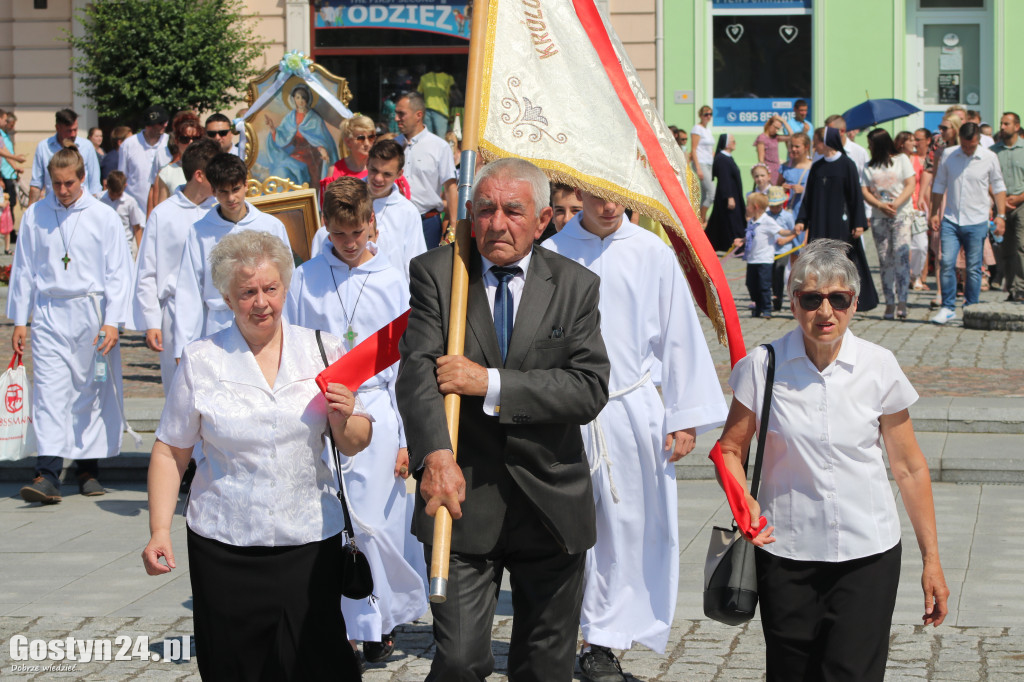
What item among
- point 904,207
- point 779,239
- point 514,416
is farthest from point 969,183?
point 514,416

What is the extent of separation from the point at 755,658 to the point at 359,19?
20.6 metres

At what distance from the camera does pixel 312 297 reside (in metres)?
5.94

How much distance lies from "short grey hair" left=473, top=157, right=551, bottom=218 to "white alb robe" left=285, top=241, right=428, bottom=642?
6.00 feet

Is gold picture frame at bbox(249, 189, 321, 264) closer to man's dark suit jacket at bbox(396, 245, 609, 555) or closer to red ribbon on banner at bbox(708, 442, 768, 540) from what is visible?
man's dark suit jacket at bbox(396, 245, 609, 555)

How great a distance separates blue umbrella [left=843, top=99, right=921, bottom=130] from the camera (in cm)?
1961

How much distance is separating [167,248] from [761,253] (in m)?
8.59

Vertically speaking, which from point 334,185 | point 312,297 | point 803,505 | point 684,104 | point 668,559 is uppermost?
point 684,104

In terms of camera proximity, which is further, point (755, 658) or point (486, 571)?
point (755, 658)

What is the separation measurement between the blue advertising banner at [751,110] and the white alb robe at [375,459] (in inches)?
748

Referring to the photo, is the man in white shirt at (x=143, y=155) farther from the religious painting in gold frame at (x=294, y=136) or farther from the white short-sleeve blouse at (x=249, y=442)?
the white short-sleeve blouse at (x=249, y=442)

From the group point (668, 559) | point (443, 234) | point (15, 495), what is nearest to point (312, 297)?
point (668, 559)

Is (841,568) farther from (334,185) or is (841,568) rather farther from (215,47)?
(215,47)

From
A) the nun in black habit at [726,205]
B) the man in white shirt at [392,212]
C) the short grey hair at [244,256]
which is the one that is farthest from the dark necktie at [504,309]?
the nun in black habit at [726,205]

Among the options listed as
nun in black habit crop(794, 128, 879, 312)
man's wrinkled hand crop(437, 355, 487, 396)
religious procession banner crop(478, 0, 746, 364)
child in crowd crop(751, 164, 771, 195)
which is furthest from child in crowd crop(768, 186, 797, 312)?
man's wrinkled hand crop(437, 355, 487, 396)
